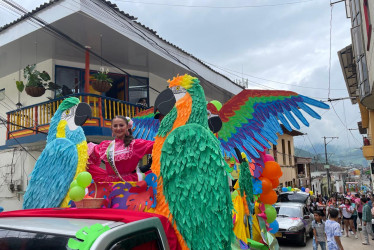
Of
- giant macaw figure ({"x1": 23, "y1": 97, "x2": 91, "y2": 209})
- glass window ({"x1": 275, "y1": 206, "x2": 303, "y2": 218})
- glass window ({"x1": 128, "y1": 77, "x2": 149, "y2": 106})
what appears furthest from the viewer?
glass window ({"x1": 128, "y1": 77, "x2": 149, "y2": 106})

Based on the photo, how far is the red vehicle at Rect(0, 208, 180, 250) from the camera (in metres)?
1.43

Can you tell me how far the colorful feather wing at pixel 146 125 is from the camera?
4.53 metres

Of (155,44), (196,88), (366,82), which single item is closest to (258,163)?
(196,88)

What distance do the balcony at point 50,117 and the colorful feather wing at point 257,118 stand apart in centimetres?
586

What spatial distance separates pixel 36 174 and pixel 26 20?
24.2ft

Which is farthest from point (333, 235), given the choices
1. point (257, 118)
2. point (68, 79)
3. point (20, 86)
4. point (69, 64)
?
point (20, 86)

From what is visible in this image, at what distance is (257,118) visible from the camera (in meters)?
3.73

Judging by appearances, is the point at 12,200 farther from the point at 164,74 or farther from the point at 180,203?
the point at 180,203

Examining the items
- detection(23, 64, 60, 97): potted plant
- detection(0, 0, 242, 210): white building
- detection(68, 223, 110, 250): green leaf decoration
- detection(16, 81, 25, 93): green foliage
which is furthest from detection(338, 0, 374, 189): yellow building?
detection(16, 81, 25, 93): green foliage

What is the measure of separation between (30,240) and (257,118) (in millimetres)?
2795

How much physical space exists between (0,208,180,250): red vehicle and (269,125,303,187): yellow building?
26000mm

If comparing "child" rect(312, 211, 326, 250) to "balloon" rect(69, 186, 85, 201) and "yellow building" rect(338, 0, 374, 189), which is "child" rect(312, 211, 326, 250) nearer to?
"yellow building" rect(338, 0, 374, 189)

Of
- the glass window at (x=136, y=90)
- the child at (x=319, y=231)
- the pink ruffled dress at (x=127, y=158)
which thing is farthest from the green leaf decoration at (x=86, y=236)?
the glass window at (x=136, y=90)

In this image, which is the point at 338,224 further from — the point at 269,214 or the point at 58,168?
the point at 58,168
